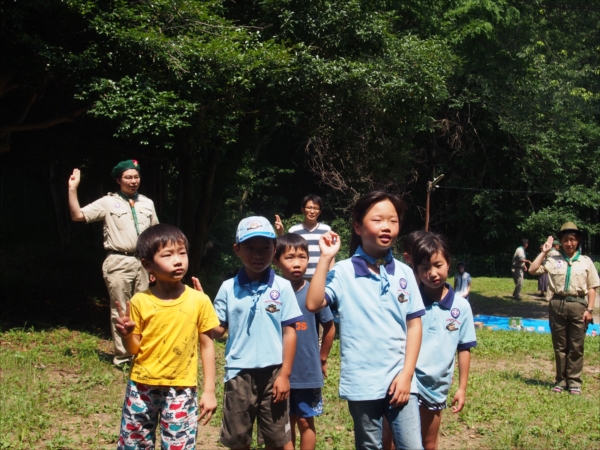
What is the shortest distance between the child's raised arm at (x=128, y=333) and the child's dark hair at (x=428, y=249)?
66.9 inches

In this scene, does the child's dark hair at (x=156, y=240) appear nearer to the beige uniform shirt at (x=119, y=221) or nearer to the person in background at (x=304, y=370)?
the person in background at (x=304, y=370)

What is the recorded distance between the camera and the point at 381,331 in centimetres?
342

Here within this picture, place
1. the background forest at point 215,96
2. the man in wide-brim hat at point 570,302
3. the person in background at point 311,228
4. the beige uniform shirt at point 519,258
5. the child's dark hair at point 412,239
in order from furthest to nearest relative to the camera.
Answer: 1. the beige uniform shirt at point 519,258
2. the background forest at point 215,96
3. the man in wide-brim hat at point 570,302
4. the person in background at point 311,228
5. the child's dark hair at point 412,239

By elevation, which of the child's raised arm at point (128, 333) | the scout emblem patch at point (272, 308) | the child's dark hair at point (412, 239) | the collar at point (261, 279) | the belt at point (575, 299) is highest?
the child's dark hair at point (412, 239)


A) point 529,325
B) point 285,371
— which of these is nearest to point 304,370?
point 285,371

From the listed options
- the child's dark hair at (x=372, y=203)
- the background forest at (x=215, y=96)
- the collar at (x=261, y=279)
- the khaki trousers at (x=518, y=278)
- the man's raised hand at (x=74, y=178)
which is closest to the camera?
the child's dark hair at (x=372, y=203)

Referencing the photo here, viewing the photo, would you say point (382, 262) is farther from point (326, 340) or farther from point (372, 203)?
point (326, 340)

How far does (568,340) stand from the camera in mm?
7711

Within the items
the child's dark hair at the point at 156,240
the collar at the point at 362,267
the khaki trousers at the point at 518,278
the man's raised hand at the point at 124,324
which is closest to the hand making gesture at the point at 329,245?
the collar at the point at 362,267

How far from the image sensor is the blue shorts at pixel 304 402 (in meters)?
4.30

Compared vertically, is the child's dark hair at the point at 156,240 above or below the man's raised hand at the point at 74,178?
below

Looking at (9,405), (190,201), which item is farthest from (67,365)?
(190,201)

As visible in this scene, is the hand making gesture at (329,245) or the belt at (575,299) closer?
the hand making gesture at (329,245)

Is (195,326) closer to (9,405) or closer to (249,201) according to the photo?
(9,405)
